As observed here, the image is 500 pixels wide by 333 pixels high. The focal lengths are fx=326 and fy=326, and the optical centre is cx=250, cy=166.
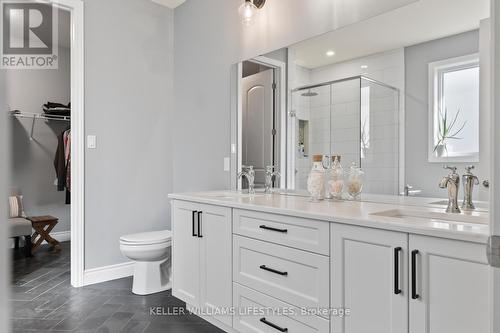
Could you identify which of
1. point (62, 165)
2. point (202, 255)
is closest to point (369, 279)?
point (202, 255)

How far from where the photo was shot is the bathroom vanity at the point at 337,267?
1058 mm

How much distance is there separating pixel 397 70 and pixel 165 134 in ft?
7.89

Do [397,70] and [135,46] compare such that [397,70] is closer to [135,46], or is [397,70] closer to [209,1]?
[209,1]

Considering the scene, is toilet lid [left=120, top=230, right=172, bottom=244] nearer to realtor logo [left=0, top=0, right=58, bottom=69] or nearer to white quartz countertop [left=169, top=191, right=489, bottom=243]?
white quartz countertop [left=169, top=191, right=489, bottom=243]

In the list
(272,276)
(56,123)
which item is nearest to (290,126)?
(272,276)

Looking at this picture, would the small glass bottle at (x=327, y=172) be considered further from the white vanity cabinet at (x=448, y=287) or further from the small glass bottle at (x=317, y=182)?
the white vanity cabinet at (x=448, y=287)

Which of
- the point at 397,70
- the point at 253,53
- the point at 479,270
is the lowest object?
the point at 479,270

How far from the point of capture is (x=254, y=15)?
8.12 ft

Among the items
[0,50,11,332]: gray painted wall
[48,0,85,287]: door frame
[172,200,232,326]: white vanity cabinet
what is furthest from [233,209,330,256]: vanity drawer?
[48,0,85,287]: door frame

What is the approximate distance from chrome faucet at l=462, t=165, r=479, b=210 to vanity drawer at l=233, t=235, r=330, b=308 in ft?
2.26

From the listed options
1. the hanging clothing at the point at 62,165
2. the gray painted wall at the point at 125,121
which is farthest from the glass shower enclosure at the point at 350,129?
the hanging clothing at the point at 62,165

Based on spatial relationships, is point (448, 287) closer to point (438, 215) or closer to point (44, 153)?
point (438, 215)

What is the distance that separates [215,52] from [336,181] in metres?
1.67

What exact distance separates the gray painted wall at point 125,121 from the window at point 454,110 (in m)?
2.58
